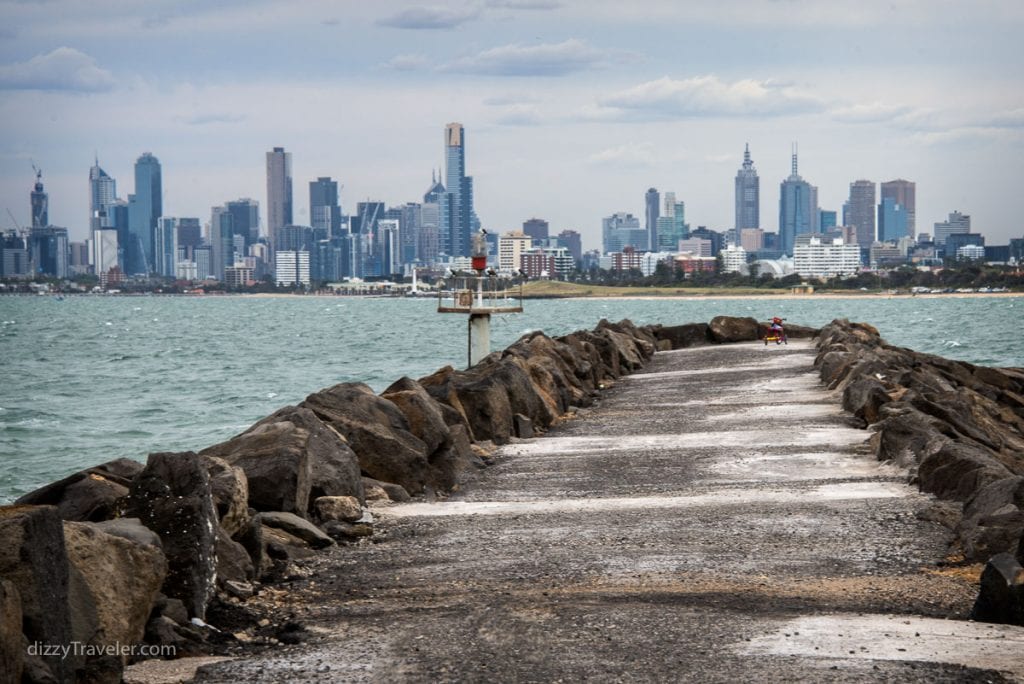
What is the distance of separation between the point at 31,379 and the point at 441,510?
131 feet

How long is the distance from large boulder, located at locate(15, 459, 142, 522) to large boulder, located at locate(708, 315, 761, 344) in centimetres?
2902

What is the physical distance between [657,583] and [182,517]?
2.80 meters

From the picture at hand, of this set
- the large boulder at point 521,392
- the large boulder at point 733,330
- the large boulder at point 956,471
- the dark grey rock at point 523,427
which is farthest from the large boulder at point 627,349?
the large boulder at point 956,471

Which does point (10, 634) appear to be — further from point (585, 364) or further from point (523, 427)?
point (585, 364)

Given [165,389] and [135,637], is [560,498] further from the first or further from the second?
[165,389]

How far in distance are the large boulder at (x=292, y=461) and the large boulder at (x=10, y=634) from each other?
4.37 m

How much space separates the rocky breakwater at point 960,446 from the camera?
7.81 m

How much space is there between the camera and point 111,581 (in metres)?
6.99

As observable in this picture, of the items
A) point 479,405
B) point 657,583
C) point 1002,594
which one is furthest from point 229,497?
point 479,405

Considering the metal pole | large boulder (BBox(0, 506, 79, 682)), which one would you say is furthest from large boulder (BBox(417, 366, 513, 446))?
the metal pole

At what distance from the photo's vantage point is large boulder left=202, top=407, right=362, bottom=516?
1030 cm

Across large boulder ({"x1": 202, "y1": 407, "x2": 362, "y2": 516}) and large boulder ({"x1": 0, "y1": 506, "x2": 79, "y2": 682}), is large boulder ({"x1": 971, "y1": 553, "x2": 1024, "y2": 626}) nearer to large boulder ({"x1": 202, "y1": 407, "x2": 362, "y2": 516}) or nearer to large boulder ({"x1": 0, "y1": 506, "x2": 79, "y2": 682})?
large boulder ({"x1": 0, "y1": 506, "x2": 79, "y2": 682})

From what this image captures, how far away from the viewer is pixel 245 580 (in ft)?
28.4

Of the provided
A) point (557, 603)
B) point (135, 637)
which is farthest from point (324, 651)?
point (557, 603)
